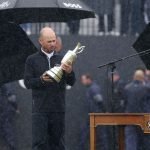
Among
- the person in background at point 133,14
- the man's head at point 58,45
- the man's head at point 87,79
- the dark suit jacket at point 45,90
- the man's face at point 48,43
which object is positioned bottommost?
the dark suit jacket at point 45,90

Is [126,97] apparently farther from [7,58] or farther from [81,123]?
[7,58]

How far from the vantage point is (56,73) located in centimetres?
1116

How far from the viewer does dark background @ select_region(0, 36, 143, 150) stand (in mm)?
17359

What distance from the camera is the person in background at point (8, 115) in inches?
663

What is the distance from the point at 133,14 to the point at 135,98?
1963 mm

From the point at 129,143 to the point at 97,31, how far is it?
2.59 metres

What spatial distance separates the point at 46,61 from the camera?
38.4ft

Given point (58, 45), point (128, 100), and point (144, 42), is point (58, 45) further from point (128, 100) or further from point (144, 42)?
point (144, 42)

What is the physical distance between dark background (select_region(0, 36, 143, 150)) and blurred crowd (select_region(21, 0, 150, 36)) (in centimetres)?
19

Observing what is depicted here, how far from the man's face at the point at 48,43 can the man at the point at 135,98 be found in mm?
4773

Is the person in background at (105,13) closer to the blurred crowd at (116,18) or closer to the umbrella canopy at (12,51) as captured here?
the blurred crowd at (116,18)

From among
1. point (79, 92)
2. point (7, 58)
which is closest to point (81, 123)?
point (79, 92)

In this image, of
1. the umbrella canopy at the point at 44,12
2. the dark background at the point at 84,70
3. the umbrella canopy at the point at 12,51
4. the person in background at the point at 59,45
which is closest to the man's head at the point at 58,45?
the person in background at the point at 59,45

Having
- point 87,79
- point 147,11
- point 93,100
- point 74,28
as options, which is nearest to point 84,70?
point 87,79
